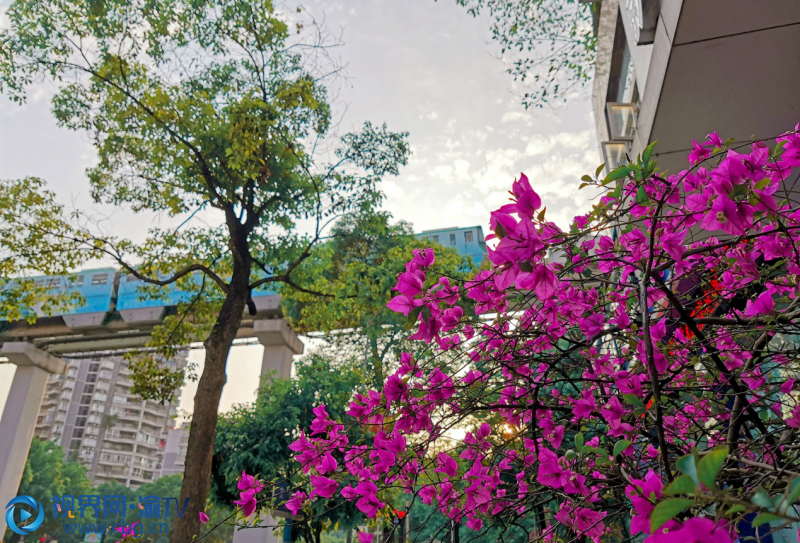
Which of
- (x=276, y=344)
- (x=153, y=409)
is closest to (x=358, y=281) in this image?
(x=276, y=344)

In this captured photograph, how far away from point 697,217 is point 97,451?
74.6 meters

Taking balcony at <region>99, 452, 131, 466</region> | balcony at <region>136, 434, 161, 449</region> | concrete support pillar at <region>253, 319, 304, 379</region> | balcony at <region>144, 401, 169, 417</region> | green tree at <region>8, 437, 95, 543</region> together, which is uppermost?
balcony at <region>144, 401, 169, 417</region>

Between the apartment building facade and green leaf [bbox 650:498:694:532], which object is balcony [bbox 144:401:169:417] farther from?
green leaf [bbox 650:498:694:532]

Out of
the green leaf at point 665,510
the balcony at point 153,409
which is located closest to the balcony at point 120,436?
the balcony at point 153,409

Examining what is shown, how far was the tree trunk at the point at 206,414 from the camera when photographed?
534 centimetres

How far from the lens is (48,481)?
29.0 metres

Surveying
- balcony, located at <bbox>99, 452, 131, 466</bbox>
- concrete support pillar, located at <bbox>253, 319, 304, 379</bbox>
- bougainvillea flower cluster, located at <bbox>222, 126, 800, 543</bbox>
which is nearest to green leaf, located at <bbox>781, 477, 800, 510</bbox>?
bougainvillea flower cluster, located at <bbox>222, 126, 800, 543</bbox>

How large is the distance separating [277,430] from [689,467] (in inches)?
415

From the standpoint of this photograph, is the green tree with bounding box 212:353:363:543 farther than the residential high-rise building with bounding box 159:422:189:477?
No

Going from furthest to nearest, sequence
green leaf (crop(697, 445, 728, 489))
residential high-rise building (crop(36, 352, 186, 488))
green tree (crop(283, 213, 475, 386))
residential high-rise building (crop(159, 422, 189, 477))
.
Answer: residential high-rise building (crop(159, 422, 189, 477)) < residential high-rise building (crop(36, 352, 186, 488)) < green tree (crop(283, 213, 475, 386)) < green leaf (crop(697, 445, 728, 489))

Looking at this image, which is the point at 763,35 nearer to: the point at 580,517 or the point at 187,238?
the point at 580,517

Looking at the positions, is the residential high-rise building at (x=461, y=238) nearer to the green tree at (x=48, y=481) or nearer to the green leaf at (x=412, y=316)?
the green leaf at (x=412, y=316)

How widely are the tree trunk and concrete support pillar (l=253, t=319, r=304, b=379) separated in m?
6.00

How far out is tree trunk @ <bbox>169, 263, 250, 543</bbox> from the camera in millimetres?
5340
